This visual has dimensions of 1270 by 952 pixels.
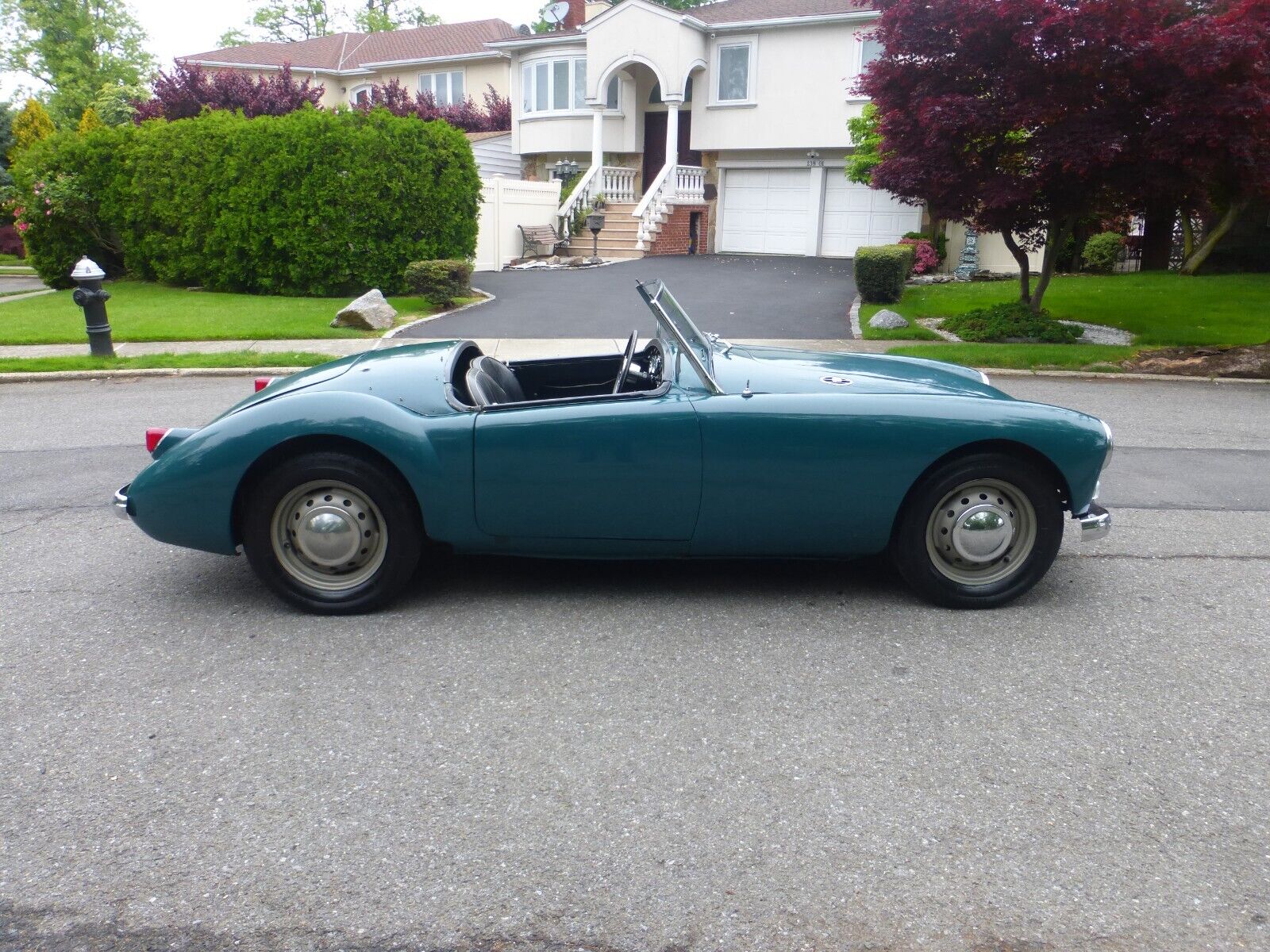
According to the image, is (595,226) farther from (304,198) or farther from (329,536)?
(329,536)

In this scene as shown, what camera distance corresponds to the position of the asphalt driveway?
14.6 m

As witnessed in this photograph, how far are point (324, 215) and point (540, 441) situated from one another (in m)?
14.8

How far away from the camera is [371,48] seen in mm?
39469

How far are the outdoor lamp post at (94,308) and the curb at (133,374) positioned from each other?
788 mm

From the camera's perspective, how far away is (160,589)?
4.75m

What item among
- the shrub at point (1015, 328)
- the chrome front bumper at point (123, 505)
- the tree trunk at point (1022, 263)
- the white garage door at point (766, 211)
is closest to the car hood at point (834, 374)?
the chrome front bumper at point (123, 505)

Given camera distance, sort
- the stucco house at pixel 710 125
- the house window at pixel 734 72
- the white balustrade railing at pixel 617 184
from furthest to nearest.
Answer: the white balustrade railing at pixel 617 184, the house window at pixel 734 72, the stucco house at pixel 710 125

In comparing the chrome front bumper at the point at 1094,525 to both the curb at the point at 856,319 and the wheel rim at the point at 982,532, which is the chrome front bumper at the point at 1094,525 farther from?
the curb at the point at 856,319

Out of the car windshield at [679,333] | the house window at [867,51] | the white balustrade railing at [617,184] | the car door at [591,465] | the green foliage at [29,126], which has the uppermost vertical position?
the house window at [867,51]

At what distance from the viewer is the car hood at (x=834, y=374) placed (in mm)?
4402

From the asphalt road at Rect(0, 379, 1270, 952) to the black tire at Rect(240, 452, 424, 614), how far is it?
0.55 ft

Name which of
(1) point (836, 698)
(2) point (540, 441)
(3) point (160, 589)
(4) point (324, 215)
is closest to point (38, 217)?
(4) point (324, 215)

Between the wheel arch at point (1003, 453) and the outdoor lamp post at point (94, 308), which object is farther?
the outdoor lamp post at point (94, 308)

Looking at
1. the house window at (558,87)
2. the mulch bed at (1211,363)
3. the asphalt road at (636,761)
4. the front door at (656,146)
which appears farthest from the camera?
the front door at (656,146)
